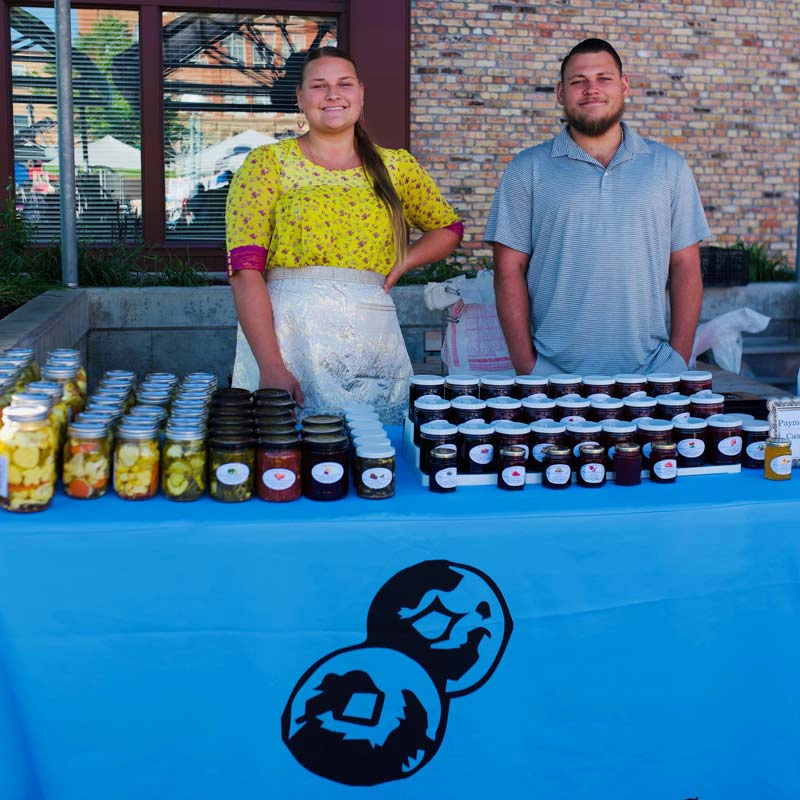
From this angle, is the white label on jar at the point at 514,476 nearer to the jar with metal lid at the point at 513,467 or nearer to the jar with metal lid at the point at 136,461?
the jar with metal lid at the point at 513,467

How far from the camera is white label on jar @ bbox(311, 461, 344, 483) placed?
7.22 ft

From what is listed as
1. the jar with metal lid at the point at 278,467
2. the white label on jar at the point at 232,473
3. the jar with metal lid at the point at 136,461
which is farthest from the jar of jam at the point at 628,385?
the jar with metal lid at the point at 136,461

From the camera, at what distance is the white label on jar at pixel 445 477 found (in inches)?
90.4

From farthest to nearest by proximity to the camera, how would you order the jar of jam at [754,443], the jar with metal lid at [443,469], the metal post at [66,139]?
the metal post at [66,139] < the jar of jam at [754,443] < the jar with metal lid at [443,469]

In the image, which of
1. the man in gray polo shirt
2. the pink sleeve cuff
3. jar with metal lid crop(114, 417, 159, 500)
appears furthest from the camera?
the man in gray polo shirt

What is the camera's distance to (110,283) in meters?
6.98

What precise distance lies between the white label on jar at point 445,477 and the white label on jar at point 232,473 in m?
0.42

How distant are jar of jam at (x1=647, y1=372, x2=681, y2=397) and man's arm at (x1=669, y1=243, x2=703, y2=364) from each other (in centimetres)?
67

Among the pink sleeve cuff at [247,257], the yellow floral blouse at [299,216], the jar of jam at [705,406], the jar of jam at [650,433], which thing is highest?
the yellow floral blouse at [299,216]

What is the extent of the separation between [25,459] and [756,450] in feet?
5.57

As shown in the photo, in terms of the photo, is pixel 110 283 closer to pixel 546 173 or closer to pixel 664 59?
pixel 546 173

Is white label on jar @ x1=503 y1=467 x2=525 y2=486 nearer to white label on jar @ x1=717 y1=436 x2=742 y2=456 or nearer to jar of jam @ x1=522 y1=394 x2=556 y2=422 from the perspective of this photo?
jar of jam @ x1=522 y1=394 x2=556 y2=422

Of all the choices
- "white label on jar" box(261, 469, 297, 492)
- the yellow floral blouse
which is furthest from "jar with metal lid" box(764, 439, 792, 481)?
the yellow floral blouse

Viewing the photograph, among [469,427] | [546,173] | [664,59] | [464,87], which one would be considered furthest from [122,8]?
[469,427]
